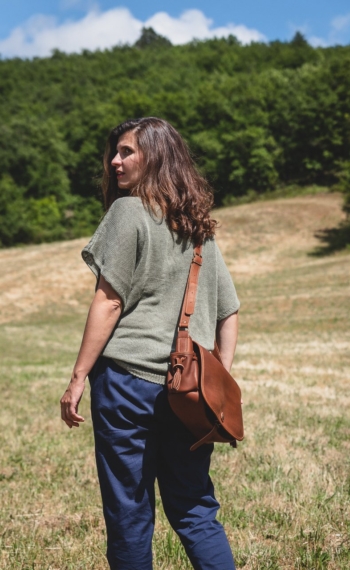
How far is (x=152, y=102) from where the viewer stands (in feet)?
248

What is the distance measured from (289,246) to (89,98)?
174ft

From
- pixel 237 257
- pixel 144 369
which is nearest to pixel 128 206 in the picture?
pixel 144 369

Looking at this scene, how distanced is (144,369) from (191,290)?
398mm

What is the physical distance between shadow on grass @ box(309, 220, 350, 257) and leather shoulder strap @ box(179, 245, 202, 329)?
38065mm

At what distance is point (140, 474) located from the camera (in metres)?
2.59

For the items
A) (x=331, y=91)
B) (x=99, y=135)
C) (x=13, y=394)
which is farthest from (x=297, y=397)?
(x=99, y=135)

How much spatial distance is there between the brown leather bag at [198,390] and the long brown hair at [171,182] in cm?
33

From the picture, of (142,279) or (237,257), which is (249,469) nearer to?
(142,279)

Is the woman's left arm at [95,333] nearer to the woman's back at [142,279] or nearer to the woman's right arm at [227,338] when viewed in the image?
the woman's back at [142,279]

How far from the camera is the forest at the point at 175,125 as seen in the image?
6091cm

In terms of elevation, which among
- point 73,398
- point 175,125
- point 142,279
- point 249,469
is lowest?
point 249,469

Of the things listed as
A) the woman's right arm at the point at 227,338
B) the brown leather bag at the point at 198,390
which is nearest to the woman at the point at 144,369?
the brown leather bag at the point at 198,390

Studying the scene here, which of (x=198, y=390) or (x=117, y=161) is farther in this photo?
(x=117, y=161)

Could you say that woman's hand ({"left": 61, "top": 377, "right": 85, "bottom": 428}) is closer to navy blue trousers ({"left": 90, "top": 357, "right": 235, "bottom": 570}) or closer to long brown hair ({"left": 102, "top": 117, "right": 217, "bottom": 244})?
navy blue trousers ({"left": 90, "top": 357, "right": 235, "bottom": 570})
